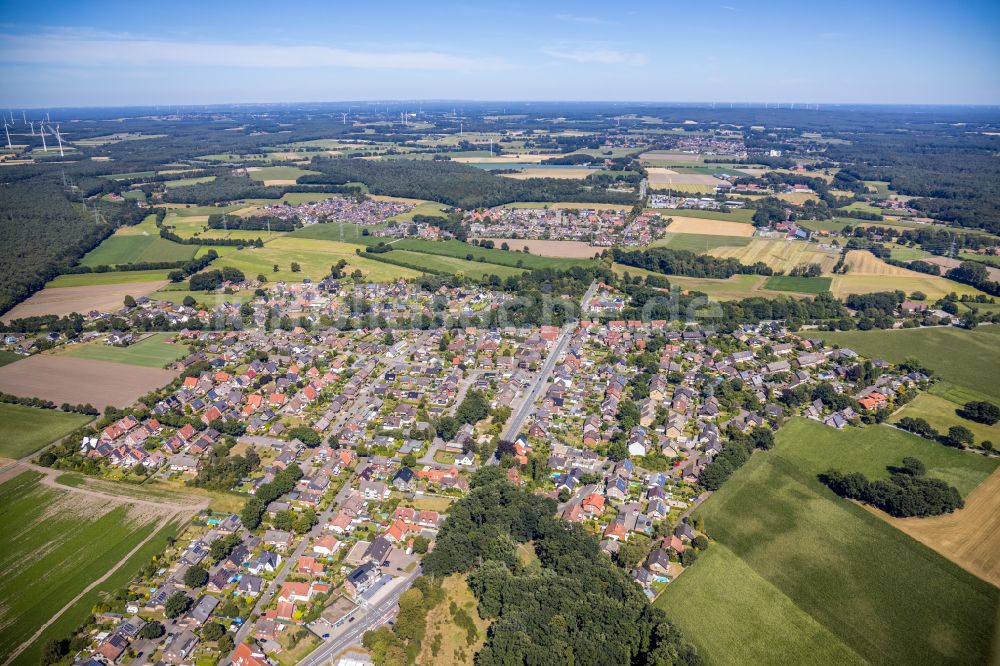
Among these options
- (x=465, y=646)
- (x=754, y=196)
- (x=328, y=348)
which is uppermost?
(x=754, y=196)

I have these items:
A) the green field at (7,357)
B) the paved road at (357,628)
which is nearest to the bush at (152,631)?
the paved road at (357,628)

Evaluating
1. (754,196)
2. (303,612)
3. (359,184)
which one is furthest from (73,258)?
(754,196)

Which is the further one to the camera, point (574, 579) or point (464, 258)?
point (464, 258)

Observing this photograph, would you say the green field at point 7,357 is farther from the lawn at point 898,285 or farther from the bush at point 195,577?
the lawn at point 898,285

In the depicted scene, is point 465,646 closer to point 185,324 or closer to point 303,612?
point 303,612

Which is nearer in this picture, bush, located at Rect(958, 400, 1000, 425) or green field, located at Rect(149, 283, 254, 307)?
bush, located at Rect(958, 400, 1000, 425)

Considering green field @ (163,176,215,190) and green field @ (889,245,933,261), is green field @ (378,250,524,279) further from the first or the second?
green field @ (163,176,215,190)

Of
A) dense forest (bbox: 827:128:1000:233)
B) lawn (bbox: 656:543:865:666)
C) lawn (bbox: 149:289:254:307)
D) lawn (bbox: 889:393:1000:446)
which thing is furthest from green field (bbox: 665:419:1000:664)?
dense forest (bbox: 827:128:1000:233)

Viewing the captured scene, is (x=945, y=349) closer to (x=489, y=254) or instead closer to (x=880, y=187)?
(x=489, y=254)
